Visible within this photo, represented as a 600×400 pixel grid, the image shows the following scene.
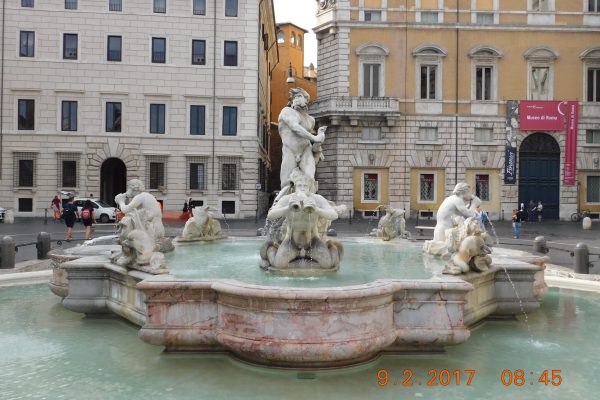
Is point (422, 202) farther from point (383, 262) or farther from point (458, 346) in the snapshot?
point (458, 346)

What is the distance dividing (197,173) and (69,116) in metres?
7.80

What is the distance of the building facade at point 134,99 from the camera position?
31672 millimetres

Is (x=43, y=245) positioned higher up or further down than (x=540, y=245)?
further down

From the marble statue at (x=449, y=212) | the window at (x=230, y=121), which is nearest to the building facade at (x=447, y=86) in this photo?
the window at (x=230, y=121)

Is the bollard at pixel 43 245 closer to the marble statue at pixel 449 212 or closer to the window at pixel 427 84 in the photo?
the marble statue at pixel 449 212

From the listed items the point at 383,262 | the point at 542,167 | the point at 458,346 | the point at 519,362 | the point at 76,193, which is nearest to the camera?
the point at 519,362

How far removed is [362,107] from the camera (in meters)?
33.2

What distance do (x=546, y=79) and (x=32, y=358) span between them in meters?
34.3

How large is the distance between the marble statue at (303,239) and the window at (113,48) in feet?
92.2

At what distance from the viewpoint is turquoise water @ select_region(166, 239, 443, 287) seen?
680 centimetres

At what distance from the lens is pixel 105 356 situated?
599cm

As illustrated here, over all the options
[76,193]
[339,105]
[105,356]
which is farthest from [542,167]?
[105,356]

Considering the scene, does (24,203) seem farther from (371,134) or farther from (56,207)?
(371,134)
